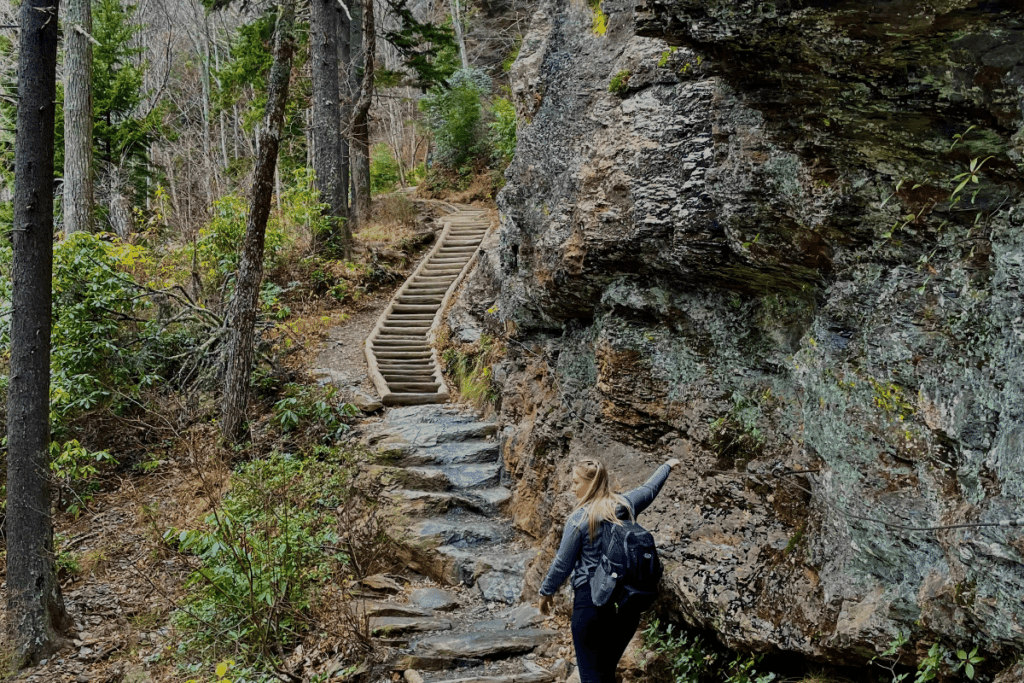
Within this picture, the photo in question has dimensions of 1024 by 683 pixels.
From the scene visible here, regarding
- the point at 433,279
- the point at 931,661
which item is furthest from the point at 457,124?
the point at 931,661

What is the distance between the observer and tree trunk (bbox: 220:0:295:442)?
1043cm

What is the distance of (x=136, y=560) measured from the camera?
9.20 m

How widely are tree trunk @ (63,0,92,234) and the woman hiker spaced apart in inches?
457

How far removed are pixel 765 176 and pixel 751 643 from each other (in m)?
3.12

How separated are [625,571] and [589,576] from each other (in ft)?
0.76

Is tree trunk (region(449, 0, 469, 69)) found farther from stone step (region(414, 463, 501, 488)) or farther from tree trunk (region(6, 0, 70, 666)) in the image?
tree trunk (region(6, 0, 70, 666))

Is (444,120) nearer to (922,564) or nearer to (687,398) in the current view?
(687,398)

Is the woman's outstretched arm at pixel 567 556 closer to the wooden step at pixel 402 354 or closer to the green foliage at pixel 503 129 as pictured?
the wooden step at pixel 402 354

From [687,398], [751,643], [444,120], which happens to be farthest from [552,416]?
[444,120]

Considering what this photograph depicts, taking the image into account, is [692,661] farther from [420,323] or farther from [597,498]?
[420,323]

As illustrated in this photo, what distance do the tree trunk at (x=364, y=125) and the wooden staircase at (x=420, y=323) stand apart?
2.66m

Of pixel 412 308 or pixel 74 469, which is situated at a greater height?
pixel 412 308

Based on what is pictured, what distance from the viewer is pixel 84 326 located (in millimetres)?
11305

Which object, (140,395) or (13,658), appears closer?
(13,658)
